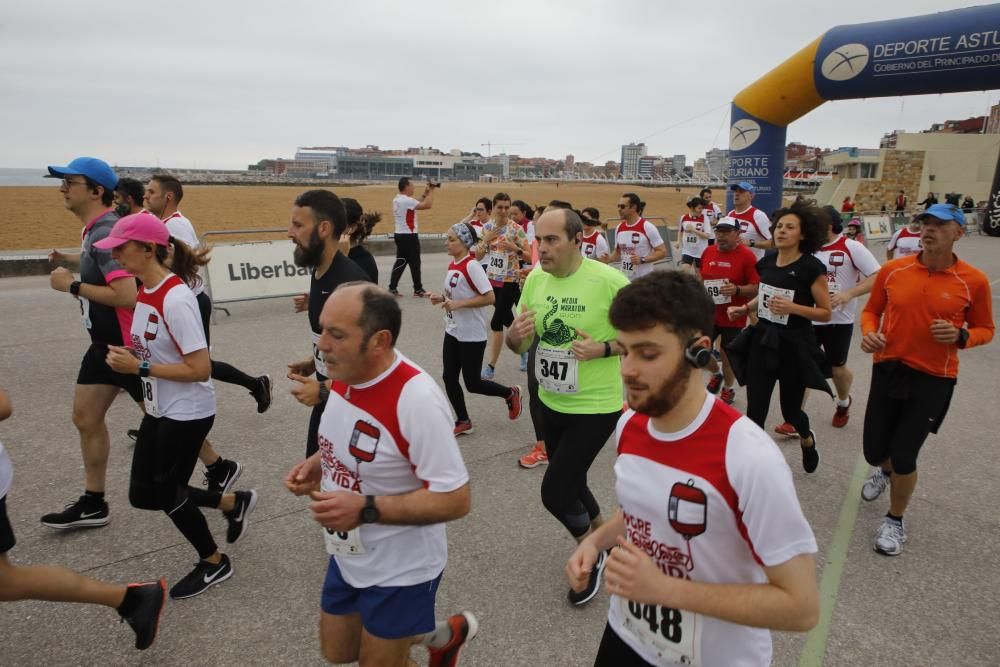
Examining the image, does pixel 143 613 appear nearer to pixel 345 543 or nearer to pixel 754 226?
pixel 345 543

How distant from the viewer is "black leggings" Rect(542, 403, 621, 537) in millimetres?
3168

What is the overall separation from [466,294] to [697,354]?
4.07m

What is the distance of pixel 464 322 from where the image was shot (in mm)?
5371

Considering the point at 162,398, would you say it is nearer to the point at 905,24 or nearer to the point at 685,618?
the point at 685,618

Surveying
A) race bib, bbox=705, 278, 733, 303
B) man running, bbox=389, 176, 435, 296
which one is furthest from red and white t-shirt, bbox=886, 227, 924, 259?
man running, bbox=389, 176, 435, 296

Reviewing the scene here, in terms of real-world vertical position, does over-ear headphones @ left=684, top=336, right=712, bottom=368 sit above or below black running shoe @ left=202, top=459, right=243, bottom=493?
above

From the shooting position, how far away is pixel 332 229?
3.38 metres

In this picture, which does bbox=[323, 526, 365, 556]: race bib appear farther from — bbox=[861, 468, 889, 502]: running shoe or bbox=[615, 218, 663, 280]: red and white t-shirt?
bbox=[615, 218, 663, 280]: red and white t-shirt

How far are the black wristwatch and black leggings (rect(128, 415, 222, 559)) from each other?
5.66 ft

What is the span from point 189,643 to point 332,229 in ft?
7.23

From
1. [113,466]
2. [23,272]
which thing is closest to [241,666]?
[113,466]

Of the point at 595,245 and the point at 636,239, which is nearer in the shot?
the point at 595,245

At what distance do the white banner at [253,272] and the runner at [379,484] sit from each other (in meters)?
7.71

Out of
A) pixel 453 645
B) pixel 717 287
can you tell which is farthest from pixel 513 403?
pixel 453 645
